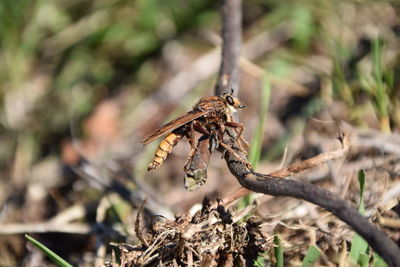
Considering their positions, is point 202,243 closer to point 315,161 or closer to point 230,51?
point 315,161

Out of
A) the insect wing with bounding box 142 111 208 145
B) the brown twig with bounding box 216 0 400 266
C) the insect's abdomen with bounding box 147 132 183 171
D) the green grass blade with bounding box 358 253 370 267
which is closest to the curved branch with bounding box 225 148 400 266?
the brown twig with bounding box 216 0 400 266

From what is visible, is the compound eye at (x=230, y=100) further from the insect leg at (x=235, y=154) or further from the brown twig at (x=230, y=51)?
the insect leg at (x=235, y=154)

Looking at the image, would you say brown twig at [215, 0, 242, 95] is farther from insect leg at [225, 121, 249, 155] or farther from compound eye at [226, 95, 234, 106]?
insect leg at [225, 121, 249, 155]

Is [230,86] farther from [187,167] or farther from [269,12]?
[269,12]

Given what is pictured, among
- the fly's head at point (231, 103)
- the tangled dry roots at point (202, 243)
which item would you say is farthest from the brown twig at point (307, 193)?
the tangled dry roots at point (202, 243)

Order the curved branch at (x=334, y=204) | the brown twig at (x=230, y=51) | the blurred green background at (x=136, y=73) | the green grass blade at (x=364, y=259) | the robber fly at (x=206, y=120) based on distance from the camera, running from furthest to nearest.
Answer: the blurred green background at (x=136, y=73), the brown twig at (x=230, y=51), the robber fly at (x=206, y=120), the green grass blade at (x=364, y=259), the curved branch at (x=334, y=204)

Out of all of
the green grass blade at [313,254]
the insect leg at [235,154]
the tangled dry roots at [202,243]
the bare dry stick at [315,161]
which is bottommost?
the green grass blade at [313,254]

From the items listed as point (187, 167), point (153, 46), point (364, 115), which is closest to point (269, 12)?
point (153, 46)

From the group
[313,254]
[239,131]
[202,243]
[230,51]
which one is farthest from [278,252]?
[230,51]
